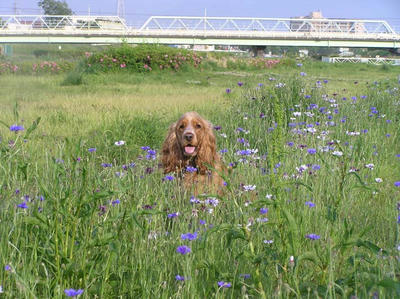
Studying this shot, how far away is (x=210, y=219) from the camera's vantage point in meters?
3.06

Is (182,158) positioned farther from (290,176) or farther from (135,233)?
(135,233)

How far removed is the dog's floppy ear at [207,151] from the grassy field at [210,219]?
7.0 inches

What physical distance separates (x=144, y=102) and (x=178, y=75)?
1018cm

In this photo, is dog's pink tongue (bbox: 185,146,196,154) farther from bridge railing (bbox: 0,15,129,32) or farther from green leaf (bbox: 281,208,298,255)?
bridge railing (bbox: 0,15,129,32)

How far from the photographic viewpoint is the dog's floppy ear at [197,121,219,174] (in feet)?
16.1

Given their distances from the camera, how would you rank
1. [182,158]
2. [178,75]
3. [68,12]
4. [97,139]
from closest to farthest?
[182,158] → [97,139] → [178,75] → [68,12]

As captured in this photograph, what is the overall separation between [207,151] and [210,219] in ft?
6.67

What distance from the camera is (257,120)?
6066 mm

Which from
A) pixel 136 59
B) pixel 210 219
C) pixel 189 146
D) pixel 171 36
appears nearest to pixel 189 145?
pixel 189 146

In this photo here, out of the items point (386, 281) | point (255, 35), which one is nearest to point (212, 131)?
point (386, 281)

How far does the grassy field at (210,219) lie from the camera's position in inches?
77.9

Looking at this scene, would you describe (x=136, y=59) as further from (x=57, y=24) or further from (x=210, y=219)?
(x=57, y=24)

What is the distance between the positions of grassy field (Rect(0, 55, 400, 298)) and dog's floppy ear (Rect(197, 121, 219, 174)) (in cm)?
18

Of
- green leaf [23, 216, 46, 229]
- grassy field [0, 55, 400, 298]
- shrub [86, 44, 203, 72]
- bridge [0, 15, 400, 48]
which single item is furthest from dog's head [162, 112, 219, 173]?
bridge [0, 15, 400, 48]
